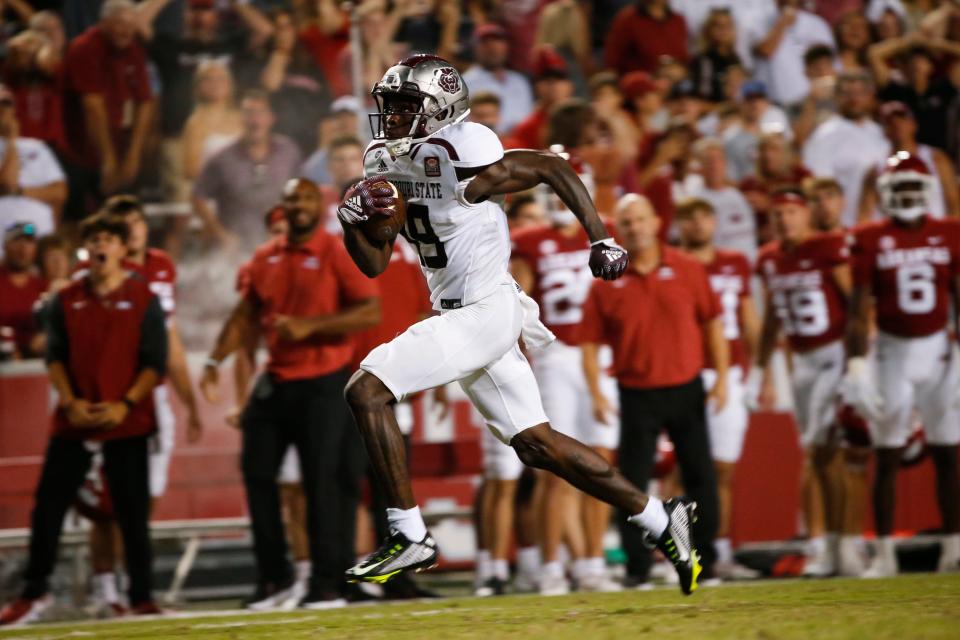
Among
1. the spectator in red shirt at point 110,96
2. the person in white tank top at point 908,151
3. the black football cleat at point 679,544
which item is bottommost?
the black football cleat at point 679,544

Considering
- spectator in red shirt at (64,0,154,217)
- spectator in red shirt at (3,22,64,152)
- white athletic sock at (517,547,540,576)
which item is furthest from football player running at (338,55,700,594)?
spectator in red shirt at (3,22,64,152)

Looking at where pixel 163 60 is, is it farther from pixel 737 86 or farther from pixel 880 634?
pixel 880 634

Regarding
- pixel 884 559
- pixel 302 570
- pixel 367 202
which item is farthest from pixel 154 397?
pixel 884 559

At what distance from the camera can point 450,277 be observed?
17.5ft

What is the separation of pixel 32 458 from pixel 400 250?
2.48 metres

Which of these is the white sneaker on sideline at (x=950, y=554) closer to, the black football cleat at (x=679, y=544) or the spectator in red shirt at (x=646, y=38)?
the black football cleat at (x=679, y=544)

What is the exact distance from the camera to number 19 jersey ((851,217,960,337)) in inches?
311

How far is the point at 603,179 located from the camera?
8953 millimetres

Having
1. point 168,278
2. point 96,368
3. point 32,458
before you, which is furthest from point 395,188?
point 32,458

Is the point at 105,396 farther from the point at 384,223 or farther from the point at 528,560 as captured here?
the point at 384,223

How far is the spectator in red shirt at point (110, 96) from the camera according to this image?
10.1 meters

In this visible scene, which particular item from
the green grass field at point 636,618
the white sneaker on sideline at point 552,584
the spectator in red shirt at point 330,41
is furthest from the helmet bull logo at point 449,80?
the spectator in red shirt at point 330,41

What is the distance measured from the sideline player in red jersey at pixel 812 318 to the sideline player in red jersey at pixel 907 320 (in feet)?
1.26

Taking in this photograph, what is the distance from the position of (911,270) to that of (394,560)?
13.1 feet
